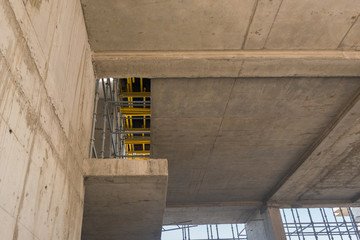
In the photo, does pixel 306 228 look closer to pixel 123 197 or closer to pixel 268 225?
pixel 268 225

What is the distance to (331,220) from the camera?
63.9ft

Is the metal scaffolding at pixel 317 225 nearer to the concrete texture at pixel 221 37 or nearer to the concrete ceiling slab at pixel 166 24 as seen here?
the concrete texture at pixel 221 37

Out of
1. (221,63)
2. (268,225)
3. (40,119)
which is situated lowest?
(40,119)

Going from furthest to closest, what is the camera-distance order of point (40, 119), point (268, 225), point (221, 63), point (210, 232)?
1. point (210, 232)
2. point (268, 225)
3. point (221, 63)
4. point (40, 119)

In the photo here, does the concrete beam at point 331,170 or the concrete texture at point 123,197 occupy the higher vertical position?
the concrete beam at point 331,170

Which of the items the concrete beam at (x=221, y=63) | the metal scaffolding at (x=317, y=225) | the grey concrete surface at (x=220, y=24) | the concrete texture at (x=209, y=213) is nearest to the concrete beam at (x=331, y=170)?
the concrete beam at (x=221, y=63)

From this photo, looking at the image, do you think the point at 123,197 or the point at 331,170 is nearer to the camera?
the point at 123,197

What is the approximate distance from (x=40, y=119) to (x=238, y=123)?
5.18 metres

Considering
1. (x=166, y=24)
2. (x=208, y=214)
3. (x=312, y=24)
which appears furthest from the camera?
(x=208, y=214)

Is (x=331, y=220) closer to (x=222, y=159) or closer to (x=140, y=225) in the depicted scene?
(x=222, y=159)

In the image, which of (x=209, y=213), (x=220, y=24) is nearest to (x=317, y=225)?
(x=209, y=213)

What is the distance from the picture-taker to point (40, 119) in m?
2.46

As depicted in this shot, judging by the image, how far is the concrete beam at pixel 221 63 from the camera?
500cm

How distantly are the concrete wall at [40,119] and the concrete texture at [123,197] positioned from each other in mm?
466
